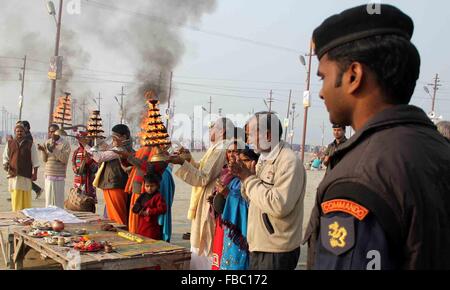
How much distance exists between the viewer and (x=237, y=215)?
12.7ft

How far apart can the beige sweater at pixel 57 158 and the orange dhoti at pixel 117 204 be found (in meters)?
2.25

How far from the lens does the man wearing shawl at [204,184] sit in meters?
4.34

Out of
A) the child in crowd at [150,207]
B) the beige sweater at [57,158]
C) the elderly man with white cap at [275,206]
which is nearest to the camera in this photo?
the elderly man with white cap at [275,206]

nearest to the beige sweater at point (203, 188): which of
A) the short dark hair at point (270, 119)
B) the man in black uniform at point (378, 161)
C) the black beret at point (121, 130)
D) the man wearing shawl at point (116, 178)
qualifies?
the short dark hair at point (270, 119)

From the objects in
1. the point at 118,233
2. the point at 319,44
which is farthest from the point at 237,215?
the point at 319,44

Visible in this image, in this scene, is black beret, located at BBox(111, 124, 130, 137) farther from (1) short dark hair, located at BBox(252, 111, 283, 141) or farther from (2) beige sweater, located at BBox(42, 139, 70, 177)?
(1) short dark hair, located at BBox(252, 111, 283, 141)

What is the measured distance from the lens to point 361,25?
1.18 meters

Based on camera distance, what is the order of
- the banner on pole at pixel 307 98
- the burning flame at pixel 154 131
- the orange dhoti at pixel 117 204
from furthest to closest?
the banner on pole at pixel 307 98 < the orange dhoti at pixel 117 204 < the burning flame at pixel 154 131

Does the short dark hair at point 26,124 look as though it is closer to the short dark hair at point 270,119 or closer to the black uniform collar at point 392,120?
the short dark hair at point 270,119

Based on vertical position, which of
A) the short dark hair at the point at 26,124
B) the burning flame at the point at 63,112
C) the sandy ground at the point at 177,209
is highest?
the burning flame at the point at 63,112

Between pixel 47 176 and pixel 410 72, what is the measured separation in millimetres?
7480

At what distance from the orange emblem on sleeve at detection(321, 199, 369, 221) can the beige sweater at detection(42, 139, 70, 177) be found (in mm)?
7220

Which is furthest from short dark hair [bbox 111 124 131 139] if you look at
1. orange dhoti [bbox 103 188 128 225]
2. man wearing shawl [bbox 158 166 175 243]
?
man wearing shawl [bbox 158 166 175 243]

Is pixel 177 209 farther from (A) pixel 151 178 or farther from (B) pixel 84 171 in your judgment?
(A) pixel 151 178
